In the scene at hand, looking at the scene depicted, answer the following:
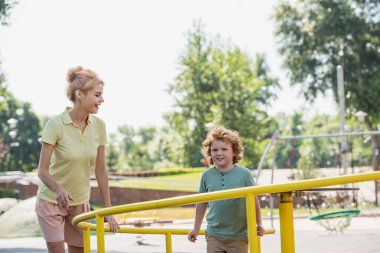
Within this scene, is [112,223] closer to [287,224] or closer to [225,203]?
[225,203]

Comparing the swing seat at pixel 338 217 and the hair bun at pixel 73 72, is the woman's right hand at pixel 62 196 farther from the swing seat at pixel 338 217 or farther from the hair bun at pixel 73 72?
the swing seat at pixel 338 217

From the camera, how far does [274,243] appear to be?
15.1 metres

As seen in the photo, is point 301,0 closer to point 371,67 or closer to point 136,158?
point 371,67

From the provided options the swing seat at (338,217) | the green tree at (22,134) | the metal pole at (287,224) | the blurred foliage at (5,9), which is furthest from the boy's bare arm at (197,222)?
the green tree at (22,134)

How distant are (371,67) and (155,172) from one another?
78.9 feet

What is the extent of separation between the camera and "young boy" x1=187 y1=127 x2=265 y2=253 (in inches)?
187

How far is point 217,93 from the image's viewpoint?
43344mm

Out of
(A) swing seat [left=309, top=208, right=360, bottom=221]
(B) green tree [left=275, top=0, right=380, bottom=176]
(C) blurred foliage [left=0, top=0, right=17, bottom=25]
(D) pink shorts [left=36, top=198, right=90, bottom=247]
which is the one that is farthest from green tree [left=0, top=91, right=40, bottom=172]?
(D) pink shorts [left=36, top=198, right=90, bottom=247]

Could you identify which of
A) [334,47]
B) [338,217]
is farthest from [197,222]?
[334,47]

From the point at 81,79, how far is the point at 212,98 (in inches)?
1535

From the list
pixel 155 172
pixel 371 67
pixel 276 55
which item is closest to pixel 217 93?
pixel 276 55

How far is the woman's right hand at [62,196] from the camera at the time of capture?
4680mm

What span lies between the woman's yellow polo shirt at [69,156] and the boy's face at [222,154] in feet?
2.35

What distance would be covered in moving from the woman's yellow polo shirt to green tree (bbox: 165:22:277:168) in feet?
121
